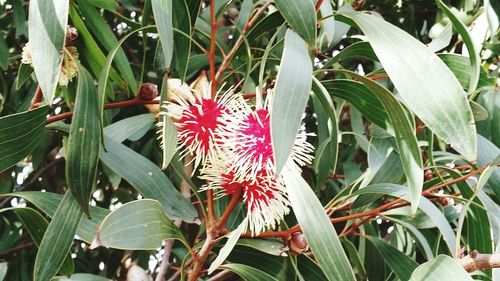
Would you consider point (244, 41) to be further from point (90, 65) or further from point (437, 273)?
point (437, 273)

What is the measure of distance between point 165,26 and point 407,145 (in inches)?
11.4

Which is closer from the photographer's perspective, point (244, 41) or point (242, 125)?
point (242, 125)

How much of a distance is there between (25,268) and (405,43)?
1.26 meters

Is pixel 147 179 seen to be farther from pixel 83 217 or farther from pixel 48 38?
pixel 48 38

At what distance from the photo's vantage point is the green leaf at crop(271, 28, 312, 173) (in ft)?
1.99

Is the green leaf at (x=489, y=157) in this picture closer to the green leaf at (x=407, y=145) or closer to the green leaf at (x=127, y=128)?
the green leaf at (x=407, y=145)

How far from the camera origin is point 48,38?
0.74 m

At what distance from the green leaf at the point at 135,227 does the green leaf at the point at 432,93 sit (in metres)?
0.35

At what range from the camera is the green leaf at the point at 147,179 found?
97 cm

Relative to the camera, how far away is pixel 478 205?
924mm

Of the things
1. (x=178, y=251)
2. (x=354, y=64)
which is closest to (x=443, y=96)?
(x=178, y=251)

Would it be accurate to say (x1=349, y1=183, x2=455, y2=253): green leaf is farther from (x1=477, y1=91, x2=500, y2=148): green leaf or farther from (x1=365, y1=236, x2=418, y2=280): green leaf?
(x1=477, y1=91, x2=500, y2=148): green leaf

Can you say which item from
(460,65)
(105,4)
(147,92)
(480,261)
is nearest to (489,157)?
(460,65)

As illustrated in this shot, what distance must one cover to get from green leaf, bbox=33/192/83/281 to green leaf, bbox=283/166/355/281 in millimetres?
289
